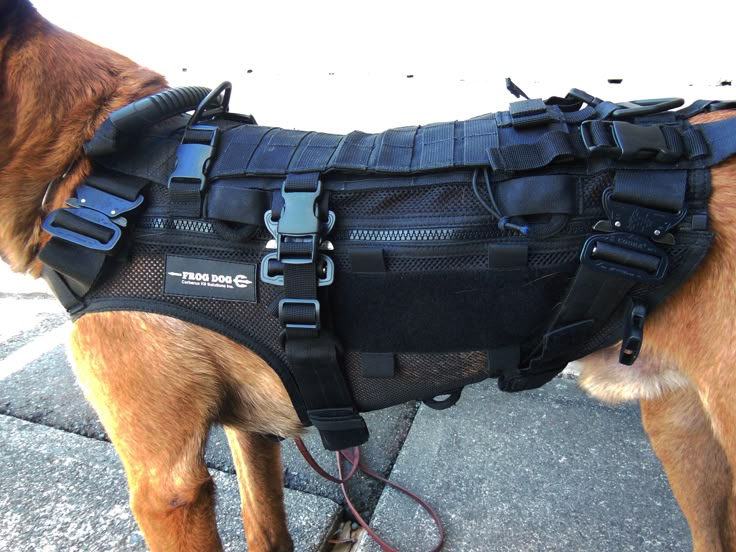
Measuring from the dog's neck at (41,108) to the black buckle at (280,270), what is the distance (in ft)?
1.71

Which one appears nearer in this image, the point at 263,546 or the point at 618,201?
the point at 618,201

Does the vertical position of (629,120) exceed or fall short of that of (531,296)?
it exceeds it

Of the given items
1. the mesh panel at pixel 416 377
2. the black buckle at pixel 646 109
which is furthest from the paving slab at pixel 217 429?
the black buckle at pixel 646 109

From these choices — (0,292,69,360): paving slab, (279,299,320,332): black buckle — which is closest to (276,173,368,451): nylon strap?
(279,299,320,332): black buckle

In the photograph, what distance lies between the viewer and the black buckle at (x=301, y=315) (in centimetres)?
111

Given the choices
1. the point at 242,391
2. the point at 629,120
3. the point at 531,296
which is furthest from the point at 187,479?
the point at 629,120

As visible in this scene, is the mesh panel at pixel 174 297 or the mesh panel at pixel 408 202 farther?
the mesh panel at pixel 174 297

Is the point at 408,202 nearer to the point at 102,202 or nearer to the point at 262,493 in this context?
the point at 102,202

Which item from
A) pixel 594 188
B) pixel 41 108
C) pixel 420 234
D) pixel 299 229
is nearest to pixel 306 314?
pixel 299 229

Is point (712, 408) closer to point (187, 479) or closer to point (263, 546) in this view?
point (187, 479)

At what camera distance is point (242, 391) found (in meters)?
1.41

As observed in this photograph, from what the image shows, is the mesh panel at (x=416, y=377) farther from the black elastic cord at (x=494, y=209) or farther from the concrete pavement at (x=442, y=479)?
the concrete pavement at (x=442, y=479)

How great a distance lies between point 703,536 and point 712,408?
826 millimetres

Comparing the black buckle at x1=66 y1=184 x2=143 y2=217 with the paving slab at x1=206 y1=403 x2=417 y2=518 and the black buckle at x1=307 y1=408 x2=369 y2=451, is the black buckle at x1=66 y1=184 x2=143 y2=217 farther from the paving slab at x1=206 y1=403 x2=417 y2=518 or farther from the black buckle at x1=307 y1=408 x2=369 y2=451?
the paving slab at x1=206 y1=403 x2=417 y2=518
